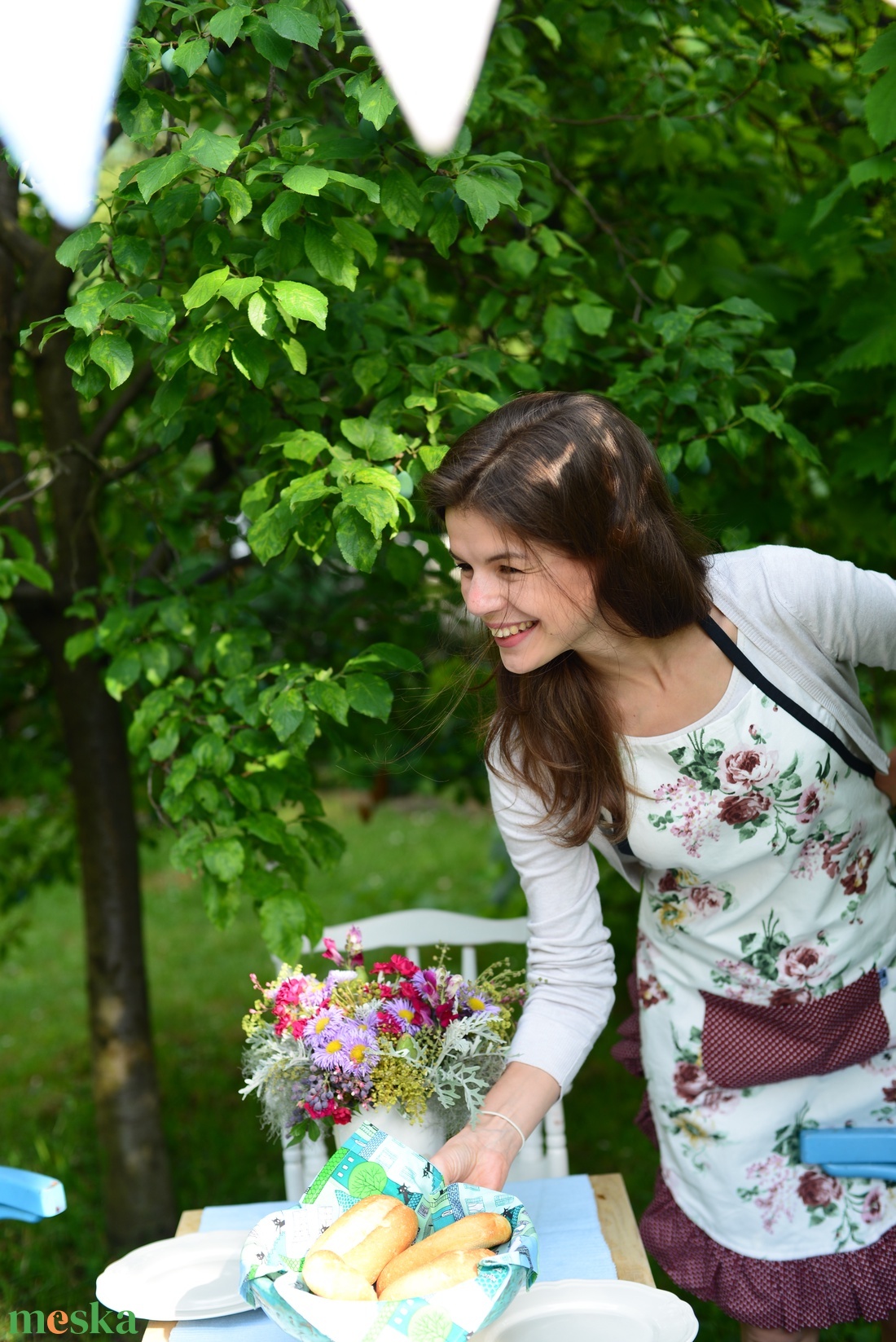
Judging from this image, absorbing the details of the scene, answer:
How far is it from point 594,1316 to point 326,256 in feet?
4.31

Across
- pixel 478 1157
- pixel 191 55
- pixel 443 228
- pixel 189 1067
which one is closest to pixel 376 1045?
pixel 478 1157

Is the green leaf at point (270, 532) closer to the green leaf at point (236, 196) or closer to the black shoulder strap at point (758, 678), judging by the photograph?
the green leaf at point (236, 196)

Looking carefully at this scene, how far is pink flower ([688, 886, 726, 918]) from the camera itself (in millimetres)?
1604

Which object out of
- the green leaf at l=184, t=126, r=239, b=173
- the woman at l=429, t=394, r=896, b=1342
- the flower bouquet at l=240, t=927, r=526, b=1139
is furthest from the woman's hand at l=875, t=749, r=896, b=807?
the green leaf at l=184, t=126, r=239, b=173

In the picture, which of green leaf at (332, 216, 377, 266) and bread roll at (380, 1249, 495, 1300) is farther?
green leaf at (332, 216, 377, 266)

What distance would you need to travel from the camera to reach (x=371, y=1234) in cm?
117

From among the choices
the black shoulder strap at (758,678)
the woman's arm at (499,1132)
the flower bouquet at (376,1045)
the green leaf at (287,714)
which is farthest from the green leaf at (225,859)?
the black shoulder strap at (758,678)

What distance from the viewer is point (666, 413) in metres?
1.97

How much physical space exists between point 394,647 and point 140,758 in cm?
49

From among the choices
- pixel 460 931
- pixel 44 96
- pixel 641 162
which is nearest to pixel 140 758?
pixel 460 931

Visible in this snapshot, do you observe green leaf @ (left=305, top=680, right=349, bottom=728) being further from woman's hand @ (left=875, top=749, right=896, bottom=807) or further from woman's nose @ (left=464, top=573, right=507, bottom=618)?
woman's hand @ (left=875, top=749, right=896, bottom=807)

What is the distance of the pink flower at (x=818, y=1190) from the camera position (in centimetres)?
163

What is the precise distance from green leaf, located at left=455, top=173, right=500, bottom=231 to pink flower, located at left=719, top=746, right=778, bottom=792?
2.50 feet

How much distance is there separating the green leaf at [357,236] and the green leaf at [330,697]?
0.60 metres
